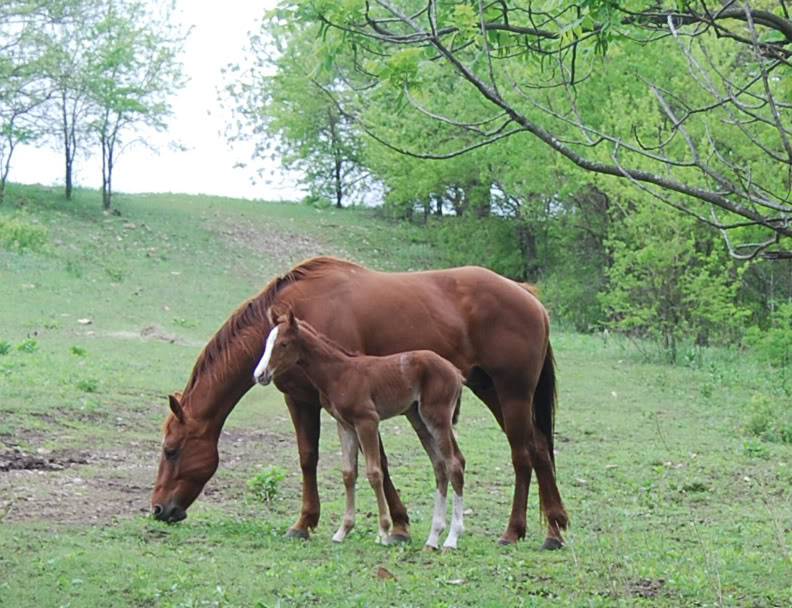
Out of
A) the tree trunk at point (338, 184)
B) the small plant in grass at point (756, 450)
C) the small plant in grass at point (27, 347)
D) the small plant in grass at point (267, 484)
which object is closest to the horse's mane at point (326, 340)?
the small plant in grass at point (267, 484)

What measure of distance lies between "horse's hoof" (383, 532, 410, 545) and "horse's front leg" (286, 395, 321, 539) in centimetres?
65

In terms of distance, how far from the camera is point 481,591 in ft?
20.4

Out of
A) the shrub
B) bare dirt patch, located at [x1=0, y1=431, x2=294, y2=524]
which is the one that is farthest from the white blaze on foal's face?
the shrub

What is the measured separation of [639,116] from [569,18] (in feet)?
52.6

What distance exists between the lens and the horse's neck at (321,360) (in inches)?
292

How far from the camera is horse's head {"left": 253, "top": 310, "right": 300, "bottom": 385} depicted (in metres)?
7.15

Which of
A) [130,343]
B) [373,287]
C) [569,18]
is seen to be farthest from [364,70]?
[130,343]

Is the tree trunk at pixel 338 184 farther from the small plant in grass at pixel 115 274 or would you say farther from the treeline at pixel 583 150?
the small plant in grass at pixel 115 274

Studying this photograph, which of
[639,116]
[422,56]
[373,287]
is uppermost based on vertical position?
[639,116]

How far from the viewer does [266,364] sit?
281 inches

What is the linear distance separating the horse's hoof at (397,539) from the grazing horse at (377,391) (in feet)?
0.04

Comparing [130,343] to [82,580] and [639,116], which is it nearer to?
[639,116]

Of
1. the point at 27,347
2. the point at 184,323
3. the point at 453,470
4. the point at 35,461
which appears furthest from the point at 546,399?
the point at 184,323

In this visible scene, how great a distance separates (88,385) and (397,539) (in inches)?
259
